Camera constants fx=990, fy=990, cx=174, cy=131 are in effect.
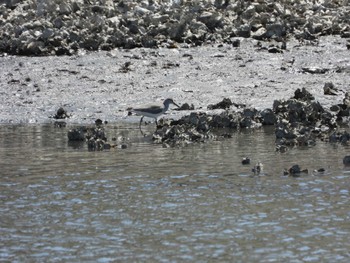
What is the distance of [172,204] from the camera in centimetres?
1283

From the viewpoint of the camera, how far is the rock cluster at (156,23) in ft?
87.0

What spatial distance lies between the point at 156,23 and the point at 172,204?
14.9 metres

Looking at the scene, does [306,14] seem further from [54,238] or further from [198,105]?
[54,238]

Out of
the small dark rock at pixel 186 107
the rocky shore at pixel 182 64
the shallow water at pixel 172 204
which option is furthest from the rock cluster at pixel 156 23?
the shallow water at pixel 172 204

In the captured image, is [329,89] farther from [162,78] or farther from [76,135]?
[76,135]

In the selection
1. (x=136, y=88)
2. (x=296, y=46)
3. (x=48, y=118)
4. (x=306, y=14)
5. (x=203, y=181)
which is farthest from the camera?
(x=306, y=14)

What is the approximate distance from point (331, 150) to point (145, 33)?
35.7ft

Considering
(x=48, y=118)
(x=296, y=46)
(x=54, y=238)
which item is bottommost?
(x=54, y=238)

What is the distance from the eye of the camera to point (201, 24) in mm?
26938

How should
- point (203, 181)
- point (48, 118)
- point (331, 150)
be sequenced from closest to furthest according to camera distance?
point (203, 181), point (331, 150), point (48, 118)

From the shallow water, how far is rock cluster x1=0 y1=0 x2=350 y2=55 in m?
8.56

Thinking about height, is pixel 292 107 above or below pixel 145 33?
below

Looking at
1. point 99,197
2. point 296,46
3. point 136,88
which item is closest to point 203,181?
point 99,197

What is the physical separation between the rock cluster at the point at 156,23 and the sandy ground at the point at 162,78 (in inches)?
19.4
